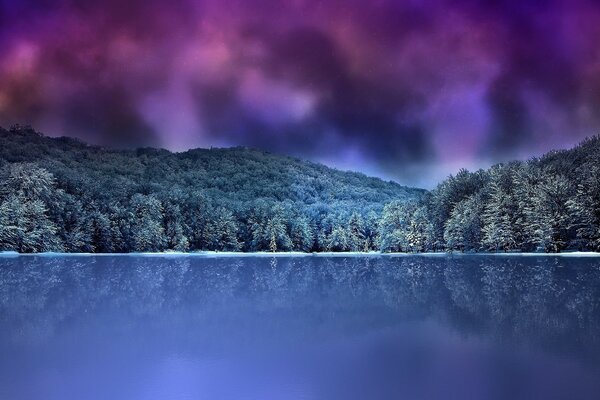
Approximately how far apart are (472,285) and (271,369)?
63.5 feet

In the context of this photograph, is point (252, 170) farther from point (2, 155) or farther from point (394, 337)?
point (394, 337)

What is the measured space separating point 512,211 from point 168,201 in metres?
58.4

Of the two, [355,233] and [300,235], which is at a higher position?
[355,233]

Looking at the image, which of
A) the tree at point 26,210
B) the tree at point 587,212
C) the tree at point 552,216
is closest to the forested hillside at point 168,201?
the tree at point 26,210

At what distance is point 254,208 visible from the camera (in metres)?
104

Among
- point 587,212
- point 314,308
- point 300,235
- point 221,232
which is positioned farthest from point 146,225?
point 314,308

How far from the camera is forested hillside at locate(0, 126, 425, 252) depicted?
71.9 m

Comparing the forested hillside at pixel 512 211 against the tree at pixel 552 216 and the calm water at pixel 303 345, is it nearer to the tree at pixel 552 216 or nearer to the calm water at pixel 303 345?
the tree at pixel 552 216

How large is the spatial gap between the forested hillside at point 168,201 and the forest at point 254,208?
0.21m

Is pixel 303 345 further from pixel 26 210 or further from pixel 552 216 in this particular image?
pixel 26 210

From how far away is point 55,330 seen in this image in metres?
15.0

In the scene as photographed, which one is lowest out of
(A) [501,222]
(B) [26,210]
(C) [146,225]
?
(A) [501,222]

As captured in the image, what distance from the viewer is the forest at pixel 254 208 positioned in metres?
64.4

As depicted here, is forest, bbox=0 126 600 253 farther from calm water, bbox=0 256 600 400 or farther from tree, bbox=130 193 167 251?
calm water, bbox=0 256 600 400
